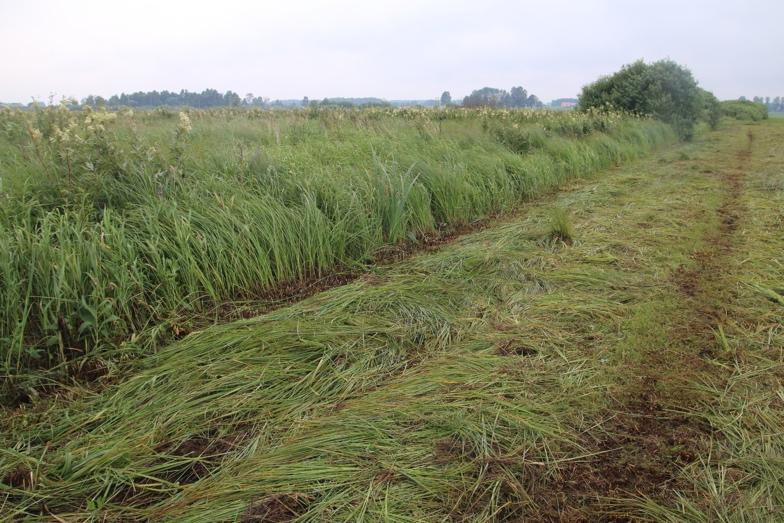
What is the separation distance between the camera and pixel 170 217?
10.7 feet

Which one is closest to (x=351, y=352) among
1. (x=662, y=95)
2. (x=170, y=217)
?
(x=170, y=217)

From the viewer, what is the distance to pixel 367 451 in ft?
6.03

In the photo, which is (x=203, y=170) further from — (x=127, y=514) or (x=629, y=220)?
(x=629, y=220)

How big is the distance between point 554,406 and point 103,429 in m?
2.02

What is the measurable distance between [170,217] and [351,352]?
176 cm

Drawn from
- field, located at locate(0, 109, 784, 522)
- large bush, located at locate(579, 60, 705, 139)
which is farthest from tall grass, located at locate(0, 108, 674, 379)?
large bush, located at locate(579, 60, 705, 139)

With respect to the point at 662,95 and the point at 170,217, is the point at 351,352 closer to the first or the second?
the point at 170,217

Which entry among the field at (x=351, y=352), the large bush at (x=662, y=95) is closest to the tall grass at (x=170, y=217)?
the field at (x=351, y=352)

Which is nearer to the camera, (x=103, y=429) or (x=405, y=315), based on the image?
(x=103, y=429)

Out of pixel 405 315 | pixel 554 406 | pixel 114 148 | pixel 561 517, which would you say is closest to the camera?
pixel 561 517

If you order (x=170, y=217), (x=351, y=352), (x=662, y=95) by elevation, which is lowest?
(x=351, y=352)

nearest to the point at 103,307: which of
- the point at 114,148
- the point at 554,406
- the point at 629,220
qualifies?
the point at 114,148

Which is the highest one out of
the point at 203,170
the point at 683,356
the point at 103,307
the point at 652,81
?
the point at 652,81

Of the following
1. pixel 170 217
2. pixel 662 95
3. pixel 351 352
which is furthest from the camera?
pixel 662 95
